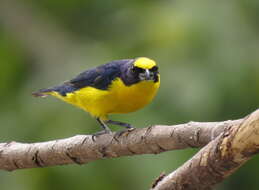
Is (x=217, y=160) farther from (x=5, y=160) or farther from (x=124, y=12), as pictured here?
(x=124, y=12)

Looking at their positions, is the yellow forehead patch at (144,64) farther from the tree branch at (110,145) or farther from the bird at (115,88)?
the tree branch at (110,145)

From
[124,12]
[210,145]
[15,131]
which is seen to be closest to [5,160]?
[210,145]

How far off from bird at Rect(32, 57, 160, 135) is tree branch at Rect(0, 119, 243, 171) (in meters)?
0.38

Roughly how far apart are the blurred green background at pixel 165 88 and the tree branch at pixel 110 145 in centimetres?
158

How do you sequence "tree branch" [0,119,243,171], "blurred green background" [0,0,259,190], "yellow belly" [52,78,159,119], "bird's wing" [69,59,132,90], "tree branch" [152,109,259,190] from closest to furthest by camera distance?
"tree branch" [152,109,259,190] < "tree branch" [0,119,243,171] < "yellow belly" [52,78,159,119] < "bird's wing" [69,59,132,90] < "blurred green background" [0,0,259,190]

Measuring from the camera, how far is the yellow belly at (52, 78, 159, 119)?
5105 millimetres

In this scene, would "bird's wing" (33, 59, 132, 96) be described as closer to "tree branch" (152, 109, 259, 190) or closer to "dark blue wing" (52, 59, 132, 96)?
"dark blue wing" (52, 59, 132, 96)

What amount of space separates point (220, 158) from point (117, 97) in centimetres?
178

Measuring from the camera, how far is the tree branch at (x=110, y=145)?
3.79 metres

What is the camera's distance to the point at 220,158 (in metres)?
3.48

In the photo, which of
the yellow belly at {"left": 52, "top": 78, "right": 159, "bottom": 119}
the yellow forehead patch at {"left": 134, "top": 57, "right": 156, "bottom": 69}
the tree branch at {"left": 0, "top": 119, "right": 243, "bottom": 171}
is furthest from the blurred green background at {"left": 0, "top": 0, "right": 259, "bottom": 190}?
the tree branch at {"left": 0, "top": 119, "right": 243, "bottom": 171}

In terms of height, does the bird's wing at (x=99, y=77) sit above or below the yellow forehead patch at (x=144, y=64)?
below

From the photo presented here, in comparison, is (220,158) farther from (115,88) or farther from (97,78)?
(97,78)

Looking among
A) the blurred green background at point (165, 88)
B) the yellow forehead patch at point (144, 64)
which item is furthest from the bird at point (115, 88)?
the blurred green background at point (165, 88)
